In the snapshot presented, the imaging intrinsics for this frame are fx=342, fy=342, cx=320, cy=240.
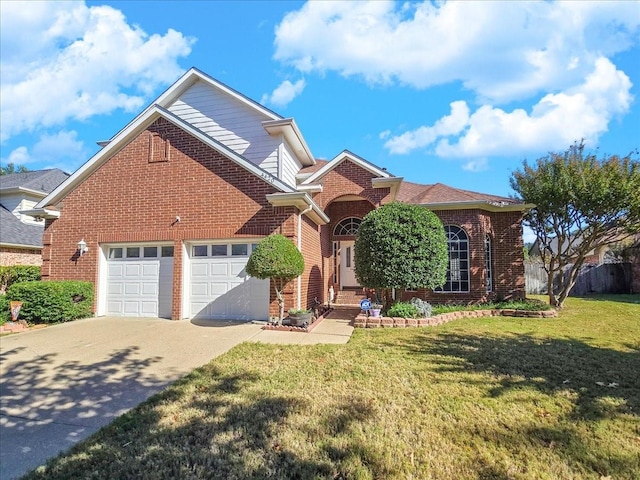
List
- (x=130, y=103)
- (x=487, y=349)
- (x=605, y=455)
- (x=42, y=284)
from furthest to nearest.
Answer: (x=130, y=103) < (x=42, y=284) < (x=487, y=349) < (x=605, y=455)

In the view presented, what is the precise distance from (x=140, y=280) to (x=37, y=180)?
623 inches

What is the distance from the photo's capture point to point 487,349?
6.64 meters

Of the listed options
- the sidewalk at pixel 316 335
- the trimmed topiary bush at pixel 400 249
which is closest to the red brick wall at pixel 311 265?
the sidewalk at pixel 316 335

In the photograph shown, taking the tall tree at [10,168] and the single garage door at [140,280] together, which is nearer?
the single garage door at [140,280]

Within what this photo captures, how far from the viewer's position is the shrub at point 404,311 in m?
9.38

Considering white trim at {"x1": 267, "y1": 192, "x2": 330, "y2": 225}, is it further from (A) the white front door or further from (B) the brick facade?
(A) the white front door

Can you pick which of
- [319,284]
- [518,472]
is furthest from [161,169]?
[518,472]

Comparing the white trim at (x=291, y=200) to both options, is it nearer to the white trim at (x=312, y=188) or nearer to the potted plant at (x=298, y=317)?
the potted plant at (x=298, y=317)

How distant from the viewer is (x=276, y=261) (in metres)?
8.27

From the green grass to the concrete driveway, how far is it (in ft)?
1.31

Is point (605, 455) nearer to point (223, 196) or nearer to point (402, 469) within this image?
point (402, 469)

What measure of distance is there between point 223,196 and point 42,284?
5603mm

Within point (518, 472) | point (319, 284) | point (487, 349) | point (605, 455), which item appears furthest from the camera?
point (319, 284)

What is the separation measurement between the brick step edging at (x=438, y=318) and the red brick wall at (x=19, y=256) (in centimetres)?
1724
